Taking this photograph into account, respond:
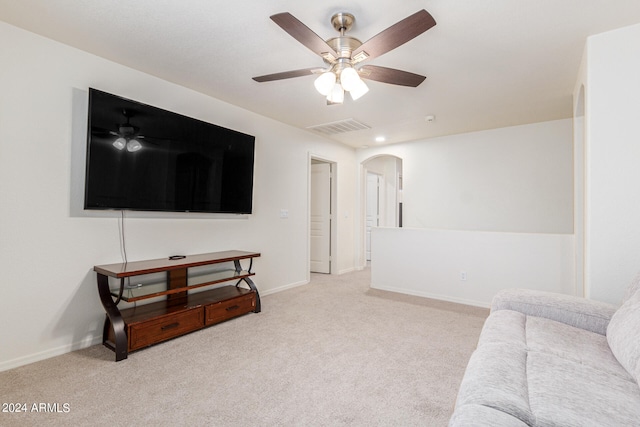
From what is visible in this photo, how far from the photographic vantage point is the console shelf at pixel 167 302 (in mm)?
2439

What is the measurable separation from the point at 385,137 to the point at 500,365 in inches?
173

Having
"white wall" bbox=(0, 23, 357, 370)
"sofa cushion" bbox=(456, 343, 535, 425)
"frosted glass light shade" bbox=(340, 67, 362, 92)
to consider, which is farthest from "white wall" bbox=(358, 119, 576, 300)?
"white wall" bbox=(0, 23, 357, 370)

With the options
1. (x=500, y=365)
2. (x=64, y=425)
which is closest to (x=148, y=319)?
(x=64, y=425)

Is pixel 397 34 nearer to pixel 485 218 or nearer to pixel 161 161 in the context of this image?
pixel 161 161

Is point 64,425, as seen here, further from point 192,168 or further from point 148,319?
point 192,168

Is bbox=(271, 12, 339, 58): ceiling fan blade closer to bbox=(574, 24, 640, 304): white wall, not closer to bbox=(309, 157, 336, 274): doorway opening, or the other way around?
bbox=(574, 24, 640, 304): white wall

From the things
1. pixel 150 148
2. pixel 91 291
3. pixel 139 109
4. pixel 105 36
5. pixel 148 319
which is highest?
pixel 105 36

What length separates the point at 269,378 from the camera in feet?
6.95

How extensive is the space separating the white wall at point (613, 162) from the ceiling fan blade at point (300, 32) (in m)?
1.90

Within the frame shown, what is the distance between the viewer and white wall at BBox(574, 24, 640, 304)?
7.04 ft

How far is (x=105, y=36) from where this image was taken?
2348 mm

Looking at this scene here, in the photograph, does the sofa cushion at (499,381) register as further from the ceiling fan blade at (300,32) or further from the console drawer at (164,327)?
the console drawer at (164,327)

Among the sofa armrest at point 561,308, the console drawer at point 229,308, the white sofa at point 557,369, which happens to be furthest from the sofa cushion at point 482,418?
the console drawer at point 229,308

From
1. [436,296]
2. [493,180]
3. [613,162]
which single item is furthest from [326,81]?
[493,180]
